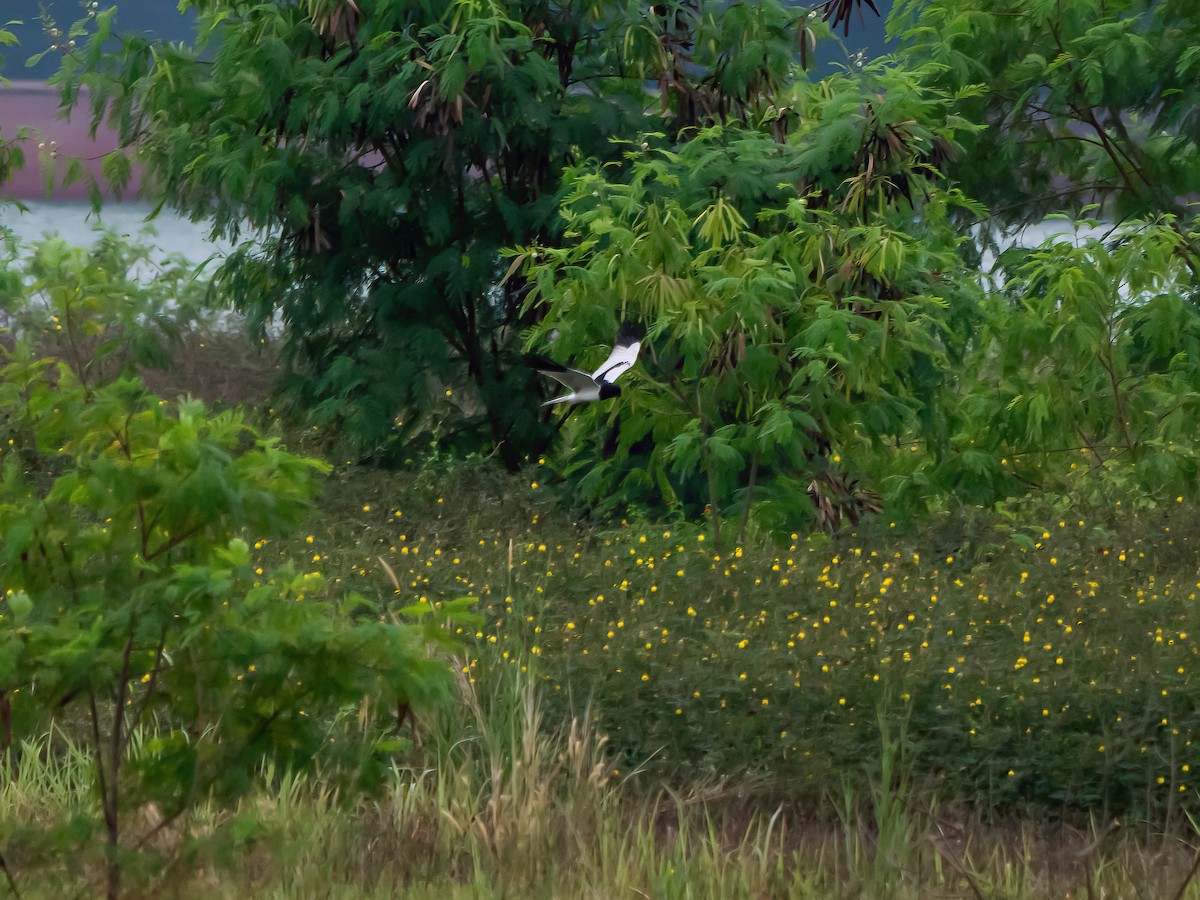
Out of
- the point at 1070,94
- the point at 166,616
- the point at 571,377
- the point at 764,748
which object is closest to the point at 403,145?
the point at 571,377

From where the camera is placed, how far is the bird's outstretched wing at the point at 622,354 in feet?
28.9

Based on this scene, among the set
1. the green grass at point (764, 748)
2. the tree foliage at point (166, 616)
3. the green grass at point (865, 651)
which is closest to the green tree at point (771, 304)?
the green grass at point (865, 651)

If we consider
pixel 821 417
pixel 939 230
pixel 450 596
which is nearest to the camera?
pixel 450 596

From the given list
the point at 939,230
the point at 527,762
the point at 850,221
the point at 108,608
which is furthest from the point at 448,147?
the point at 108,608

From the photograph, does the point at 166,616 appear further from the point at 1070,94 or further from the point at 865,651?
the point at 1070,94

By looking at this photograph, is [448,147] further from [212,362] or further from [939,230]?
[212,362]

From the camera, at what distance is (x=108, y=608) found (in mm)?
4270

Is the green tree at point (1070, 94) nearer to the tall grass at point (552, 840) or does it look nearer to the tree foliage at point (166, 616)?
the tall grass at point (552, 840)

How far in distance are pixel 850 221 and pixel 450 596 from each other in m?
4.08

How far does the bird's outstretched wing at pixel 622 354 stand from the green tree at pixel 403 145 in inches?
104

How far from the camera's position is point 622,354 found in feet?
29.3

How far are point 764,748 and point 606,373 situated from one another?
296 cm

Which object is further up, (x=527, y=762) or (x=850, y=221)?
(x=850, y=221)

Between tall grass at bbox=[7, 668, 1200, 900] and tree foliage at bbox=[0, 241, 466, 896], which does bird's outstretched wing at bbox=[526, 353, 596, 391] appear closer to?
tall grass at bbox=[7, 668, 1200, 900]
